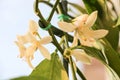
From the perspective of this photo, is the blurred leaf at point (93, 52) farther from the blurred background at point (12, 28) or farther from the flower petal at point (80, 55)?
the blurred background at point (12, 28)

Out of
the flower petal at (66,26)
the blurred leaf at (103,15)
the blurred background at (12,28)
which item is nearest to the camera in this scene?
the flower petal at (66,26)

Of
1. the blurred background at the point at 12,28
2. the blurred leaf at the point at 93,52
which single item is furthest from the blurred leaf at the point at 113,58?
the blurred background at the point at 12,28

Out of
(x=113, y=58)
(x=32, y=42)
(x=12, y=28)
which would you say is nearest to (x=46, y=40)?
(x=32, y=42)

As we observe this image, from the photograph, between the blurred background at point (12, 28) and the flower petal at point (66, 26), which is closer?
the flower petal at point (66, 26)

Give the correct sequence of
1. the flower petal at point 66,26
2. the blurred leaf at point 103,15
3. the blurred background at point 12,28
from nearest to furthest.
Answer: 1. the flower petal at point 66,26
2. the blurred leaf at point 103,15
3. the blurred background at point 12,28

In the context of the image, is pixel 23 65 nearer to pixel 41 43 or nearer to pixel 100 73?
pixel 100 73

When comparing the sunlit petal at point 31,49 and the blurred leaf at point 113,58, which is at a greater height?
the sunlit petal at point 31,49

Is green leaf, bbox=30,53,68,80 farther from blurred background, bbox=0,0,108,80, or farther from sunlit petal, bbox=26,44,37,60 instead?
blurred background, bbox=0,0,108,80

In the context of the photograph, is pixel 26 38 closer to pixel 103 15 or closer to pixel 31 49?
pixel 31 49
